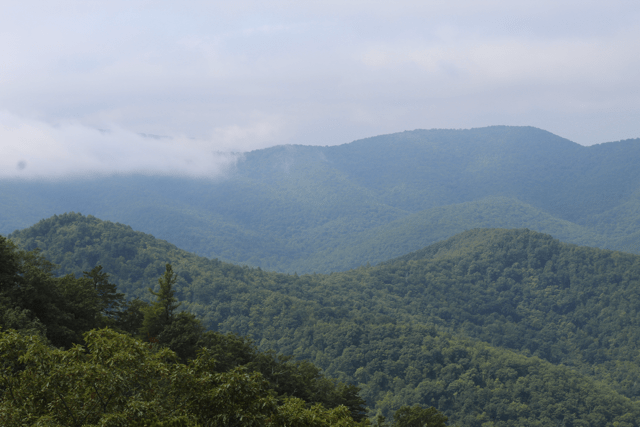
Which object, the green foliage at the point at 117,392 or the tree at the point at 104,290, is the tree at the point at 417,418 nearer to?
the tree at the point at 104,290

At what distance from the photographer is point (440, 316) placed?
14738 cm

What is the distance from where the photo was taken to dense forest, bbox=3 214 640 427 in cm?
8350

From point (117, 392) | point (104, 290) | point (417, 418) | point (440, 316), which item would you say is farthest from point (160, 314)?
point (440, 316)

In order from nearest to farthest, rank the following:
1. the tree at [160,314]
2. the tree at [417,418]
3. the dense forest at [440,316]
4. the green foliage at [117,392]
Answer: the green foliage at [117,392] → the tree at [160,314] → the tree at [417,418] → the dense forest at [440,316]

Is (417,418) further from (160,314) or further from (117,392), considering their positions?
(117,392)

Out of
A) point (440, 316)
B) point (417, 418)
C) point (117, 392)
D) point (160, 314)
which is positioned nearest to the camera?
point (117, 392)

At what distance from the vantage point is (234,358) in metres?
37.0

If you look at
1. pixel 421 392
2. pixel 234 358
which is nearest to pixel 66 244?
pixel 421 392

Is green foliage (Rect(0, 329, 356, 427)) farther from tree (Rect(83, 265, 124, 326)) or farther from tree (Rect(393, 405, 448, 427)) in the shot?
tree (Rect(393, 405, 448, 427))

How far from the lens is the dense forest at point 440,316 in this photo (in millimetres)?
83500

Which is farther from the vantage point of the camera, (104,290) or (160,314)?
(104,290)

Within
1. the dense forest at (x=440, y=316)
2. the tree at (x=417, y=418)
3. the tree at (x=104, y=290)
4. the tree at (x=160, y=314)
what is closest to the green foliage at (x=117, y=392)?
the dense forest at (x=440, y=316)

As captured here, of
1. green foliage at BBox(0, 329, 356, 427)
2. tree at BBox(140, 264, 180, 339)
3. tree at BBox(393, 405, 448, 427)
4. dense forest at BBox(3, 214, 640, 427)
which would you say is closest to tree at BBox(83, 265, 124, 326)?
dense forest at BBox(3, 214, 640, 427)

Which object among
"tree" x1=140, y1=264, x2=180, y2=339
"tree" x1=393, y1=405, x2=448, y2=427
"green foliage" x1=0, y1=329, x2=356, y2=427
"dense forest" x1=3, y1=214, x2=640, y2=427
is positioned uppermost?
"green foliage" x1=0, y1=329, x2=356, y2=427
